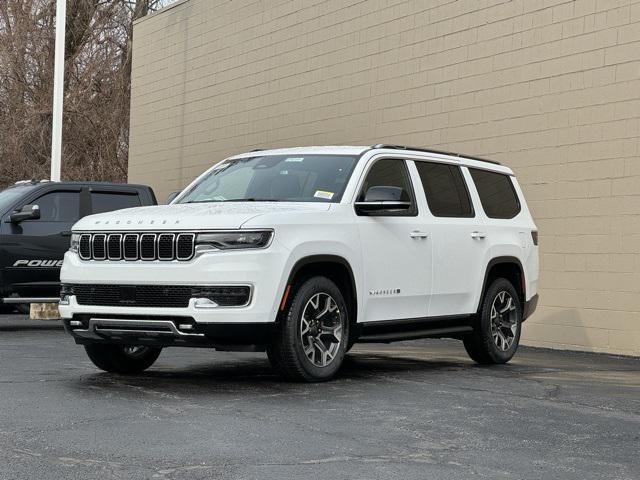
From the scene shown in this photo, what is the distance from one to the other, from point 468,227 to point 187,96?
497 inches

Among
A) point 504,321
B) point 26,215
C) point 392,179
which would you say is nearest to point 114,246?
point 392,179

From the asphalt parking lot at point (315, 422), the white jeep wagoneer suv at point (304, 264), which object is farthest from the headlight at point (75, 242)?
the asphalt parking lot at point (315, 422)

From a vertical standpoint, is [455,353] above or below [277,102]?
below

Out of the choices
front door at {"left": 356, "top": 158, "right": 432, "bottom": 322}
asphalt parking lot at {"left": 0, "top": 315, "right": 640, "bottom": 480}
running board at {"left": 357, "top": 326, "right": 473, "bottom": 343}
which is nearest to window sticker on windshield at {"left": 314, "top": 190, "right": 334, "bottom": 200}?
front door at {"left": 356, "top": 158, "right": 432, "bottom": 322}

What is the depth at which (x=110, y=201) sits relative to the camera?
16328 mm

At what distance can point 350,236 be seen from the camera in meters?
9.33

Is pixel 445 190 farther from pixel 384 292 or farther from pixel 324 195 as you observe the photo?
pixel 324 195

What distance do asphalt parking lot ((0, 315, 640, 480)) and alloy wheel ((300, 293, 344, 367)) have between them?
0.26 m

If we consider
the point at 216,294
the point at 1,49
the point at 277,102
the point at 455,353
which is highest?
the point at 1,49

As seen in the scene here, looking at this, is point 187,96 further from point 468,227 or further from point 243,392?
point 243,392

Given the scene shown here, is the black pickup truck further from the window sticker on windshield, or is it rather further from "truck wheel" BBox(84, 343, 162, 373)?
the window sticker on windshield

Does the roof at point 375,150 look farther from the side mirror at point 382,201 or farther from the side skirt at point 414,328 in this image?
the side skirt at point 414,328

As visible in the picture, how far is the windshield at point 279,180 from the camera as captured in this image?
964 cm

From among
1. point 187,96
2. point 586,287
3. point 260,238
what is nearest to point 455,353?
point 586,287
